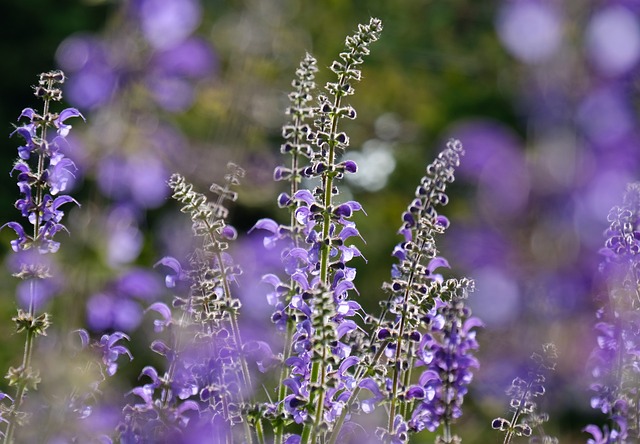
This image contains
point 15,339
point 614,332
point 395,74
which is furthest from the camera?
point 395,74

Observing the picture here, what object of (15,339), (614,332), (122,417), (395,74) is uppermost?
(395,74)

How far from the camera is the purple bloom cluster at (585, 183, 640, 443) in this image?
2186 mm

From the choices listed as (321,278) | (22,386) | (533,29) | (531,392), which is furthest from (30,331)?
(533,29)

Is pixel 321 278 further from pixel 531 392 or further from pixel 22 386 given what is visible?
pixel 22 386

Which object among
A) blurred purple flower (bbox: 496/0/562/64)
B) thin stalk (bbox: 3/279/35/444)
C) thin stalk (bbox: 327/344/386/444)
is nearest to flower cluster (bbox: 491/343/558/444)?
thin stalk (bbox: 327/344/386/444)

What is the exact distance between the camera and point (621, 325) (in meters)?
2.25

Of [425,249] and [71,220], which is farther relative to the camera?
[425,249]

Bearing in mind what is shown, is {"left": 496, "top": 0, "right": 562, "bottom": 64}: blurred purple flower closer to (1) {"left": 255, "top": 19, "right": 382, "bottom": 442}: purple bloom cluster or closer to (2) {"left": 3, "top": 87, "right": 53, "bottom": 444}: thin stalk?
(1) {"left": 255, "top": 19, "right": 382, "bottom": 442}: purple bloom cluster

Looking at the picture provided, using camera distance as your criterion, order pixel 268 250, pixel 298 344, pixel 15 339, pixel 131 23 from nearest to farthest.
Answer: pixel 131 23 < pixel 298 344 < pixel 268 250 < pixel 15 339

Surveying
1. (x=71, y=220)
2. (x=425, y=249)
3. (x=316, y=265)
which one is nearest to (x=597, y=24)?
(x=425, y=249)

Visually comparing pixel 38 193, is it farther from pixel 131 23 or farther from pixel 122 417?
pixel 131 23

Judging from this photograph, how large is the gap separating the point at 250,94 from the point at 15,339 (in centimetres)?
439

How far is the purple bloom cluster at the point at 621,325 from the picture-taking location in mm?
2186

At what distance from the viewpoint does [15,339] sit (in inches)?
243
